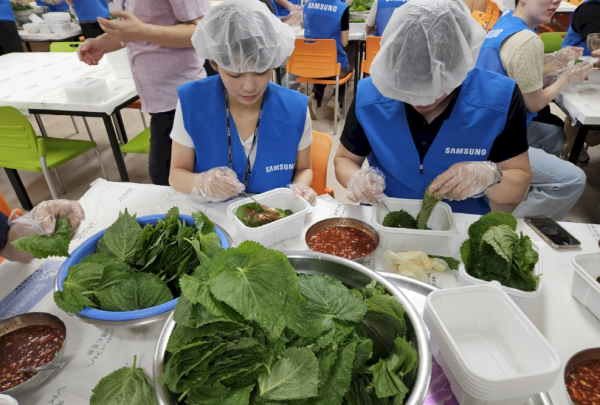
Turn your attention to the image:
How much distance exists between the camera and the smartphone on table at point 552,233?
3.83ft

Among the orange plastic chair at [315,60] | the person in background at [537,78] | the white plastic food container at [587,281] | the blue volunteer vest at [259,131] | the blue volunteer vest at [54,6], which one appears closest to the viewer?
the white plastic food container at [587,281]

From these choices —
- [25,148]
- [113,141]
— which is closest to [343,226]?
[113,141]

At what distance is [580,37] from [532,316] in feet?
9.60

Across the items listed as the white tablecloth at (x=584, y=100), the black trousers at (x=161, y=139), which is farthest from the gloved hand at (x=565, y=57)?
the black trousers at (x=161, y=139)

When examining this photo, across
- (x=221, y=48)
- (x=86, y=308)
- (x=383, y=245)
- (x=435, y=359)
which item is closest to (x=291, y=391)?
(x=435, y=359)

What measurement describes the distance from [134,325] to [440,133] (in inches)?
48.9

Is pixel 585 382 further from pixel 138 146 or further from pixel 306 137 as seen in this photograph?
pixel 138 146

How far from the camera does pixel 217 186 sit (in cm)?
141

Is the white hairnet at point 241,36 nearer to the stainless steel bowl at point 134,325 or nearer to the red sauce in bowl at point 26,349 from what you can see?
the stainless steel bowl at point 134,325

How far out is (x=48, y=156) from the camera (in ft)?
8.75

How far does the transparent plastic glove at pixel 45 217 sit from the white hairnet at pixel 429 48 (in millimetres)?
1143

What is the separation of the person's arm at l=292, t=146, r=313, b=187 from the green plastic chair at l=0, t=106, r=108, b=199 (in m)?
1.87

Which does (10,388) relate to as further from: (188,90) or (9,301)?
(188,90)

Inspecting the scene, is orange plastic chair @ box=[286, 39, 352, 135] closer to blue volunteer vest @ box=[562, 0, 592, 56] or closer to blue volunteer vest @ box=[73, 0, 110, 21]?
blue volunteer vest @ box=[562, 0, 592, 56]
